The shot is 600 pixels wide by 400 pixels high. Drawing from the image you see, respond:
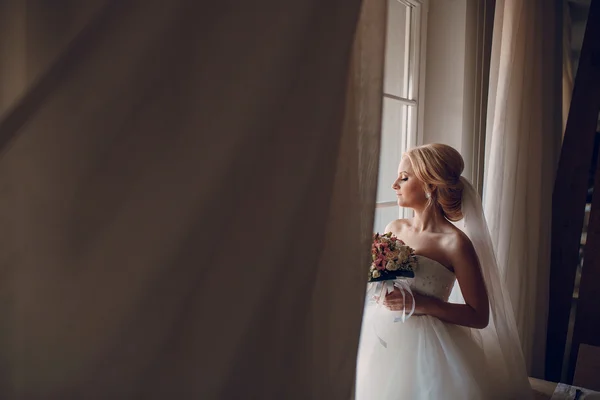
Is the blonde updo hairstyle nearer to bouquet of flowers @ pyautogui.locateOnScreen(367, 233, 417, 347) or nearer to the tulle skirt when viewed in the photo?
bouquet of flowers @ pyautogui.locateOnScreen(367, 233, 417, 347)

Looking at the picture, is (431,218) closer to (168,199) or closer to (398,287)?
(398,287)

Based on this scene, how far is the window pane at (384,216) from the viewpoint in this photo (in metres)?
2.84

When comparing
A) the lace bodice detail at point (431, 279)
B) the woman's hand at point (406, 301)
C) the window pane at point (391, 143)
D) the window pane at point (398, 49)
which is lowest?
the woman's hand at point (406, 301)

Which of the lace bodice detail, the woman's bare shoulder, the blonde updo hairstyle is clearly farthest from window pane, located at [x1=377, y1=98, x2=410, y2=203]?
the lace bodice detail

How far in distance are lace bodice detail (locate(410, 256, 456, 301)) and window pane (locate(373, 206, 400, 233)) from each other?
710 mm

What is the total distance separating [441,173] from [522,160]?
835 millimetres

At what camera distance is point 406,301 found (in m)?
2.09

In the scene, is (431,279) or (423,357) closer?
(423,357)

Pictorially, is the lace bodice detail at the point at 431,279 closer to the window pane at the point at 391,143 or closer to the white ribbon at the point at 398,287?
the white ribbon at the point at 398,287

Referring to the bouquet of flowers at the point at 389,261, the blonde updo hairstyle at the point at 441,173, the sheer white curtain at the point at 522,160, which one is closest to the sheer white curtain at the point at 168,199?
the bouquet of flowers at the point at 389,261

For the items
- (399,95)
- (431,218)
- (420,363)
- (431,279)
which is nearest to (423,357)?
(420,363)

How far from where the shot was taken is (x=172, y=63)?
1.98 ft

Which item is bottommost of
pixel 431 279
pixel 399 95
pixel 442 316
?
pixel 442 316

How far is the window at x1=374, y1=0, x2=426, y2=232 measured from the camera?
9.25 feet
